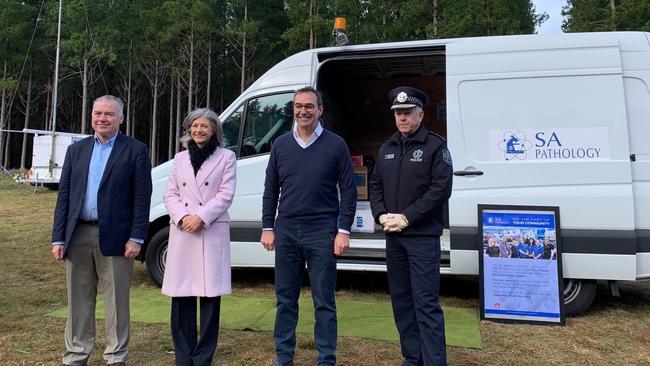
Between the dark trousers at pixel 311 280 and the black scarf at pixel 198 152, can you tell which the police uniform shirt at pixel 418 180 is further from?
the black scarf at pixel 198 152

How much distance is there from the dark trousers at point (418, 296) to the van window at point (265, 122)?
2529 mm

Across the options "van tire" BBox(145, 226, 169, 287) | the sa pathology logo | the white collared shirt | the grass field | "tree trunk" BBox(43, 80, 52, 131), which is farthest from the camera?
"tree trunk" BBox(43, 80, 52, 131)

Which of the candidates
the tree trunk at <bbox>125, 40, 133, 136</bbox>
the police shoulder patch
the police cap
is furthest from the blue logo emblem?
the tree trunk at <bbox>125, 40, 133, 136</bbox>

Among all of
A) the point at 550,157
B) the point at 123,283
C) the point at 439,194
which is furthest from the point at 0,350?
the point at 550,157

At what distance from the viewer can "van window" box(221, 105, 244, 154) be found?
5.49 metres

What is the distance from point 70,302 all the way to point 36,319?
151 centimetres

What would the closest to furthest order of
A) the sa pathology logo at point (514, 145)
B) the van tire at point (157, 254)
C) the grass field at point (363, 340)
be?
Answer: the grass field at point (363, 340) < the sa pathology logo at point (514, 145) < the van tire at point (157, 254)

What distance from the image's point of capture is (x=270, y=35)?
2909cm

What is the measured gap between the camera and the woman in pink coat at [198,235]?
10.5 feet

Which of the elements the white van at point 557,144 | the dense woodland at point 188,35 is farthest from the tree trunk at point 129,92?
the white van at point 557,144

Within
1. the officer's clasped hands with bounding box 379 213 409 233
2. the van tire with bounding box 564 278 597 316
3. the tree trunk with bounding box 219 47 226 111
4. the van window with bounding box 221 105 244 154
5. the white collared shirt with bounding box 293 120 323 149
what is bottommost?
the van tire with bounding box 564 278 597 316

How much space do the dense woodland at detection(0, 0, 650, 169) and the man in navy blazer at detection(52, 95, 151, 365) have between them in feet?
58.9

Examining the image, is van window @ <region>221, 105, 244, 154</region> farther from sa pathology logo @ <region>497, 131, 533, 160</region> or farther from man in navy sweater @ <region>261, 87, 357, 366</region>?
sa pathology logo @ <region>497, 131, 533, 160</region>

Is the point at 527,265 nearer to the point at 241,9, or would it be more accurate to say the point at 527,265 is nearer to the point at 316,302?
the point at 316,302
